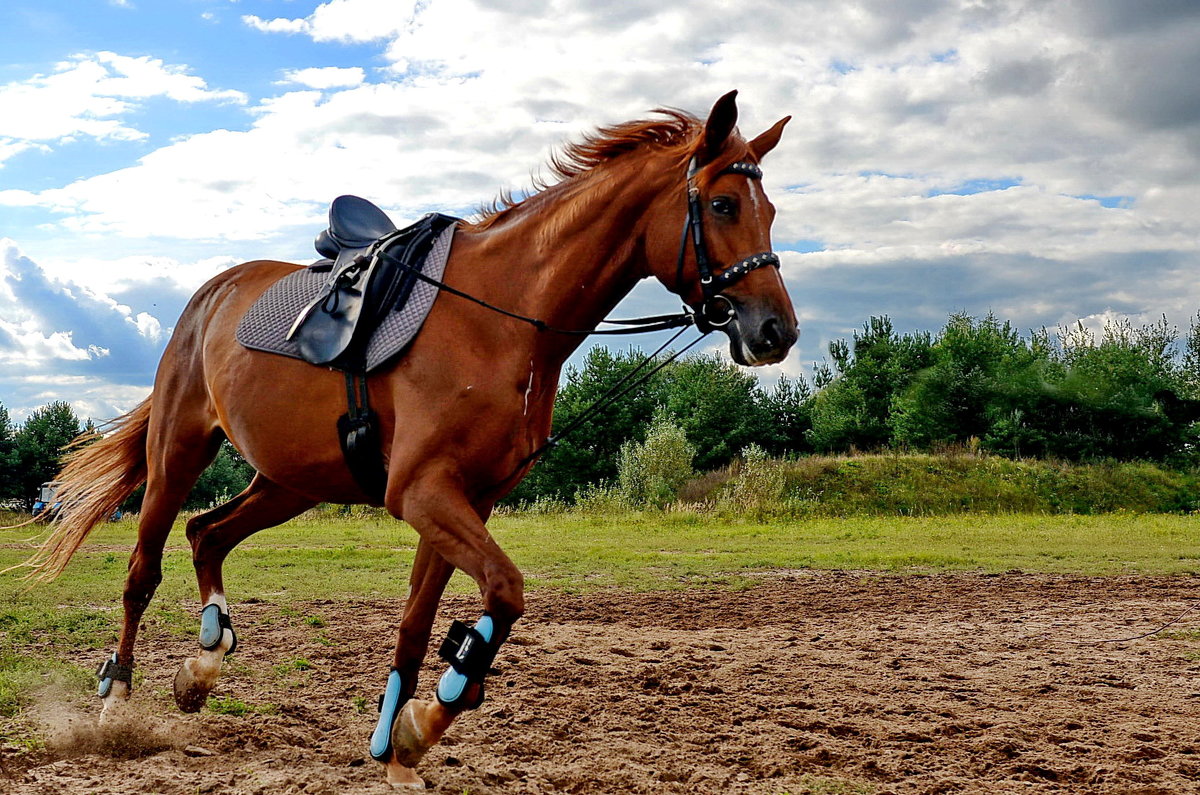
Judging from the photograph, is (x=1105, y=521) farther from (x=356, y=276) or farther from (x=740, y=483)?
(x=356, y=276)

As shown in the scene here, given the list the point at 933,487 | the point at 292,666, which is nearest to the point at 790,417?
the point at 933,487

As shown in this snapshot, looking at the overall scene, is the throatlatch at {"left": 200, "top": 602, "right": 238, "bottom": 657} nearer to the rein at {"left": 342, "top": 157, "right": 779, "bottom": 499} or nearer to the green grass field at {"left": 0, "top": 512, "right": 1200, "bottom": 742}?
the green grass field at {"left": 0, "top": 512, "right": 1200, "bottom": 742}

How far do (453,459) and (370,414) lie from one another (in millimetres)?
562

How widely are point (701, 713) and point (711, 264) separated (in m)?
2.93

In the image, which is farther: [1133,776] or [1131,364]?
[1131,364]

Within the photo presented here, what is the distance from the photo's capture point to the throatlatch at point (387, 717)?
4289mm

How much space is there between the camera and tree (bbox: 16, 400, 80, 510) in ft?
117

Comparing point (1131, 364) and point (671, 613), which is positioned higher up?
point (1131, 364)

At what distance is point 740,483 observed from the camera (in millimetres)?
26500

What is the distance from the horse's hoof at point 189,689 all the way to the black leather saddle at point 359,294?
201 cm

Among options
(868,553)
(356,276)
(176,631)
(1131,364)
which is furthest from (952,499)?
(356,276)

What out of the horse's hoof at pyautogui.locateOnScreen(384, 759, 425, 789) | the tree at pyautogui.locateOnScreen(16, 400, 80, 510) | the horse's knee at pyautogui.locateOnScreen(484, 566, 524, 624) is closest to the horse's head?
the horse's knee at pyautogui.locateOnScreen(484, 566, 524, 624)

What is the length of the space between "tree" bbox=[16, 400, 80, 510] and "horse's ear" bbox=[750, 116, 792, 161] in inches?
1442

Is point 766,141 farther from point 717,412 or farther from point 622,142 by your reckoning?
point 717,412
